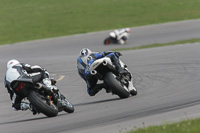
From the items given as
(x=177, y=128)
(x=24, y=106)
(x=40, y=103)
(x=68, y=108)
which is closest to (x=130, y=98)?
(x=68, y=108)

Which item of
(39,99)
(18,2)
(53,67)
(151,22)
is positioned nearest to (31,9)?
(18,2)

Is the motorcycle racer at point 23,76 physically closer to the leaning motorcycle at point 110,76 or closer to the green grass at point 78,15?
the leaning motorcycle at point 110,76

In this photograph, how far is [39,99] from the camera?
9.01m

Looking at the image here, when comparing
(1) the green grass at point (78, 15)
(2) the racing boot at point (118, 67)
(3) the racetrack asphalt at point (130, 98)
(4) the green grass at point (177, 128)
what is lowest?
(1) the green grass at point (78, 15)

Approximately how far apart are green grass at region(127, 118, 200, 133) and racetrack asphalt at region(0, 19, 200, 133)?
0.39 m

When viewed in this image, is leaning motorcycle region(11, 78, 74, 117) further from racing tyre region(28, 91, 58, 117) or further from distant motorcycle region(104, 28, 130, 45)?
distant motorcycle region(104, 28, 130, 45)

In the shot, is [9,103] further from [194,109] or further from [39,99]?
[194,109]

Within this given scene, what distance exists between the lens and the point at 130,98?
11008 mm

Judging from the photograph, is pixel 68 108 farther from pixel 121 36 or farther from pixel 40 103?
pixel 121 36

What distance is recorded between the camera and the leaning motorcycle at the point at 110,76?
34.4ft

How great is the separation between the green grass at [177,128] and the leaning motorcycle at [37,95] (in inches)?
99.3

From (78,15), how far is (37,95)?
25553mm

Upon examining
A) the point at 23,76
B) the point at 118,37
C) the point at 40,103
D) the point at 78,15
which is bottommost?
the point at 78,15

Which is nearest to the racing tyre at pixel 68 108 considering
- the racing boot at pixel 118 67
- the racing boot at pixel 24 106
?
the racing boot at pixel 24 106
